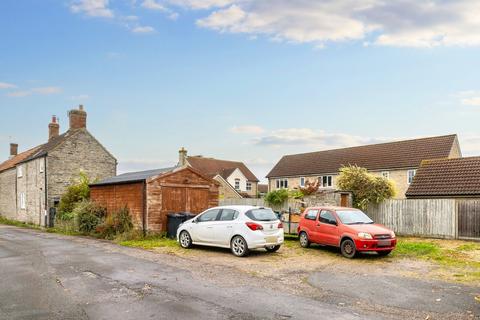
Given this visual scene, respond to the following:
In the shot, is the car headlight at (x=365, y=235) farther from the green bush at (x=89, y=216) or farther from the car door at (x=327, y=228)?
the green bush at (x=89, y=216)

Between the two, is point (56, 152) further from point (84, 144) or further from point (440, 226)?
point (440, 226)

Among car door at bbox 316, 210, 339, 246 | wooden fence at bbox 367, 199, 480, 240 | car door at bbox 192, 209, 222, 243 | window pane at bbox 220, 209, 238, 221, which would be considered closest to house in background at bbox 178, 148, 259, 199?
wooden fence at bbox 367, 199, 480, 240

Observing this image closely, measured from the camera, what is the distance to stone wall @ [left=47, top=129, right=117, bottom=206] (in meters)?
32.0

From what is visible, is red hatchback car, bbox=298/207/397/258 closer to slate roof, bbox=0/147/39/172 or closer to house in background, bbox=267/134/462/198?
house in background, bbox=267/134/462/198

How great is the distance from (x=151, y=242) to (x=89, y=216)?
6.60m

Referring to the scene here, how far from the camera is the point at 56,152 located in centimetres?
3222

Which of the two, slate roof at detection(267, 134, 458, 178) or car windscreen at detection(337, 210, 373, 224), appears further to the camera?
slate roof at detection(267, 134, 458, 178)

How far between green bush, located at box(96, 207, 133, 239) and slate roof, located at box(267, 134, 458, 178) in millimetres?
24907

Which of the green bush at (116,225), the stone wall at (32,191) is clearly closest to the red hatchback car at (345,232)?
the green bush at (116,225)

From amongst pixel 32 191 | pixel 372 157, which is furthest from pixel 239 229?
pixel 372 157

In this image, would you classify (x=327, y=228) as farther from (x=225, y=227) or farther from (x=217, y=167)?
(x=217, y=167)

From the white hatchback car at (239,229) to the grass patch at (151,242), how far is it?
198 cm

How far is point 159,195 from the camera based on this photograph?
66.3 feet

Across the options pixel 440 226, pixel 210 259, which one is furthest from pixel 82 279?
pixel 440 226
